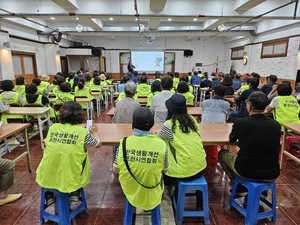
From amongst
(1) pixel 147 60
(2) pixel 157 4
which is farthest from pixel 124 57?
(2) pixel 157 4

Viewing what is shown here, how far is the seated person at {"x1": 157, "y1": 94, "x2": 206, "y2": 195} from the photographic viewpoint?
174cm

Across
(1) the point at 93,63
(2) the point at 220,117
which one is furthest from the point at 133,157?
(1) the point at 93,63

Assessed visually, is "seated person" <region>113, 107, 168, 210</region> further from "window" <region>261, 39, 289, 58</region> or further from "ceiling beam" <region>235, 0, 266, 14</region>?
"window" <region>261, 39, 289, 58</region>

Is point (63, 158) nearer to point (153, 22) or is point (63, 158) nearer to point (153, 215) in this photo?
point (153, 215)

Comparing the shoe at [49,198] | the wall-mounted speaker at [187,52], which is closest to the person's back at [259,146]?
the shoe at [49,198]

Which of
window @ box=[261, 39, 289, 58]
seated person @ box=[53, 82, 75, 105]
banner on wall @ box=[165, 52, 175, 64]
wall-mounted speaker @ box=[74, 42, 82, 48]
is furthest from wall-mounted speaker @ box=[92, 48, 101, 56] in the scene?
window @ box=[261, 39, 289, 58]

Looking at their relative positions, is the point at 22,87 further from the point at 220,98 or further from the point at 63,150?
the point at 220,98

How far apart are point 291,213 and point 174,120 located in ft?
5.09

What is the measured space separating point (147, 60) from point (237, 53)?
5.17 meters

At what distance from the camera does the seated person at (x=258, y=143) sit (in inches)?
65.9

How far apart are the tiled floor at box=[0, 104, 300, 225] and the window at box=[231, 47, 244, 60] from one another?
910cm

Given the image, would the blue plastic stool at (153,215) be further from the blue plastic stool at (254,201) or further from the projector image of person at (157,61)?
the projector image of person at (157,61)

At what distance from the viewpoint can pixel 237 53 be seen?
11.3 metres

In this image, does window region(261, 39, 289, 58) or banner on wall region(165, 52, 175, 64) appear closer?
window region(261, 39, 289, 58)
